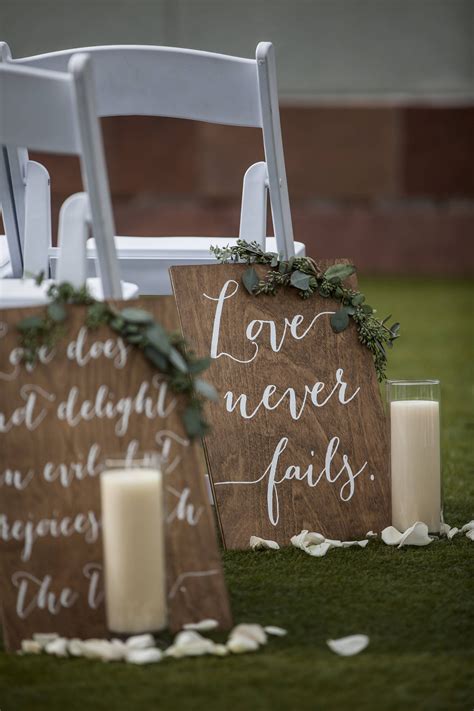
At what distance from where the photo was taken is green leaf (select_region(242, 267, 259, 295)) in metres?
1.50

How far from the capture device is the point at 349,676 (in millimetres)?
968

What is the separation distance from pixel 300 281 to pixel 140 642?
0.66 meters

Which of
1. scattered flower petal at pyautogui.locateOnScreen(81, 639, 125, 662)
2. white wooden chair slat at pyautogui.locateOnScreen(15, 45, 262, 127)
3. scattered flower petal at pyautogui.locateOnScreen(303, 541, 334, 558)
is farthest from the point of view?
white wooden chair slat at pyautogui.locateOnScreen(15, 45, 262, 127)

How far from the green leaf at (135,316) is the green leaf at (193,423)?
11cm

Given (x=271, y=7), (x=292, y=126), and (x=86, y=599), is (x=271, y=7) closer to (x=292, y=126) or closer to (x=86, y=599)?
(x=292, y=126)

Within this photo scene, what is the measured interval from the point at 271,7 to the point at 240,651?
6.98 metres

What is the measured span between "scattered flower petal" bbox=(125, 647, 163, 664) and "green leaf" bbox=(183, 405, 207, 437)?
24cm

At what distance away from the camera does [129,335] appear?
3.62 feet

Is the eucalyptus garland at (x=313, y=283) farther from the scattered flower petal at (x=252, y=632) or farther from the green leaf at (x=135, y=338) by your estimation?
the scattered flower petal at (x=252, y=632)

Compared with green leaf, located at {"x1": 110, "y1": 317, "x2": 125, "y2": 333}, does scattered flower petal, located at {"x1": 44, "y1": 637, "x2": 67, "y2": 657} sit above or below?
below

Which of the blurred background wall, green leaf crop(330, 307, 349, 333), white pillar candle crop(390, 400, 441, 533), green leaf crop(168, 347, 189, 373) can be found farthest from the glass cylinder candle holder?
the blurred background wall

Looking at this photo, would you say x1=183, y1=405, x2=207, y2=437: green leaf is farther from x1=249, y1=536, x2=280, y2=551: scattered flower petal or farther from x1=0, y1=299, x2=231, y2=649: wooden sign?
x1=249, y1=536, x2=280, y2=551: scattered flower petal

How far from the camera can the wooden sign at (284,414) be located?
58.1 inches

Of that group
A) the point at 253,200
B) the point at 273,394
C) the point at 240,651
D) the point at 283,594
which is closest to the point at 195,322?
the point at 273,394
